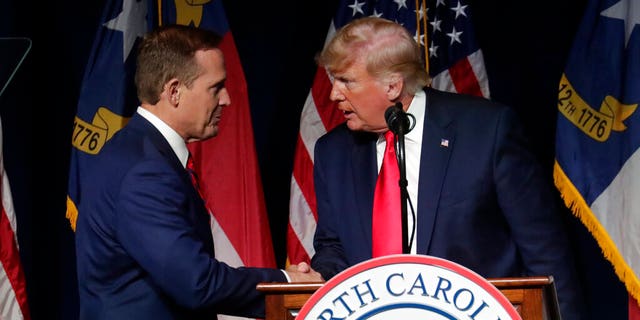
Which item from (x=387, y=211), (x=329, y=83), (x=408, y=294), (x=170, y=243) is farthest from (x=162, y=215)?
(x=329, y=83)

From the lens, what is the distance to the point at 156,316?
255 centimetres

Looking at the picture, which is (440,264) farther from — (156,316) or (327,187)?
(327,187)

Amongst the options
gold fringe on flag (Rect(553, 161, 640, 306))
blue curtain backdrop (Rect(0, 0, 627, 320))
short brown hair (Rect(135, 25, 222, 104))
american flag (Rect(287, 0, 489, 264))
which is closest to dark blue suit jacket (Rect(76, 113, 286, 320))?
short brown hair (Rect(135, 25, 222, 104))

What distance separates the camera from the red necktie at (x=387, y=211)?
2.78 meters

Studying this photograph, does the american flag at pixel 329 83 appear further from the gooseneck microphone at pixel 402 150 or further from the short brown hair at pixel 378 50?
the gooseneck microphone at pixel 402 150

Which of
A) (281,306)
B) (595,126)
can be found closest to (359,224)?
(281,306)

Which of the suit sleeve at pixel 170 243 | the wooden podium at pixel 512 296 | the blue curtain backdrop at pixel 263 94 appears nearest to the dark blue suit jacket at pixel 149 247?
the suit sleeve at pixel 170 243

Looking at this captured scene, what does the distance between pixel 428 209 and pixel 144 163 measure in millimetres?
801

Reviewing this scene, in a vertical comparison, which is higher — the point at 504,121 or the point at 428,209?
the point at 504,121

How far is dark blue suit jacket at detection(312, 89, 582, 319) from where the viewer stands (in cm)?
284

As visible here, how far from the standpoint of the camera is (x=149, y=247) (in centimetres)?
247

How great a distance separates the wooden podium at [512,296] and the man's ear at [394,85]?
0.97 meters

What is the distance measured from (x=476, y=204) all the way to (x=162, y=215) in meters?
0.90

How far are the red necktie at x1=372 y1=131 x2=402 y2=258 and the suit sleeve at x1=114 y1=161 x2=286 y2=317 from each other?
1.42 feet
